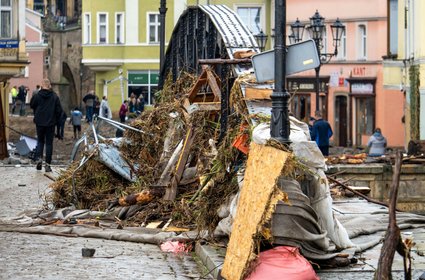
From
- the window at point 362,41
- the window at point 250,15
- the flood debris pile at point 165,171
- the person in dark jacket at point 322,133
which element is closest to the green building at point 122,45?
the window at point 250,15

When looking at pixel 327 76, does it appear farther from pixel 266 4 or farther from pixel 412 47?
pixel 412 47

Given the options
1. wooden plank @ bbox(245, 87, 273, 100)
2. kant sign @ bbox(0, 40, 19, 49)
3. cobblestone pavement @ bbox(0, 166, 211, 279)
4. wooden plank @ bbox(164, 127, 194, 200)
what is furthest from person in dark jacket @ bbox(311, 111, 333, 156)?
wooden plank @ bbox(245, 87, 273, 100)

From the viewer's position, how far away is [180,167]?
18.3 metres

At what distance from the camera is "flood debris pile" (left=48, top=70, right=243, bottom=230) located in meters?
15.3

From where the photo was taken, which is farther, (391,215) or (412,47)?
(412,47)

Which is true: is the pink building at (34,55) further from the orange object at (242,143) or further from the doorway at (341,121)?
the orange object at (242,143)

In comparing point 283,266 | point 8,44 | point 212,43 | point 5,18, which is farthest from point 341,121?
point 283,266

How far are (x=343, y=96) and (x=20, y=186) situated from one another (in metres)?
44.9

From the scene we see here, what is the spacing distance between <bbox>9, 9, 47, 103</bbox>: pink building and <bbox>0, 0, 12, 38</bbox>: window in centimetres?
3859

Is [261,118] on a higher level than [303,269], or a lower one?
higher

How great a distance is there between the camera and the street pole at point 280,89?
1345cm

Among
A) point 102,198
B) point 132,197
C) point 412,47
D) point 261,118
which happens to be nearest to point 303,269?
point 261,118

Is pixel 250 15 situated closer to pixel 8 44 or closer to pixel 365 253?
pixel 8 44

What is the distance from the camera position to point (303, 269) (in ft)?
39.2
